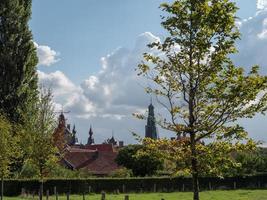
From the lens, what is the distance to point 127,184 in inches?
2419

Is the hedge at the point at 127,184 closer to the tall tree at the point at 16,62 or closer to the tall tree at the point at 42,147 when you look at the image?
the tall tree at the point at 16,62

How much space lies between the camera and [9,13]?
173 feet

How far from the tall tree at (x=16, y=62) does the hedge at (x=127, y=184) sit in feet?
27.9

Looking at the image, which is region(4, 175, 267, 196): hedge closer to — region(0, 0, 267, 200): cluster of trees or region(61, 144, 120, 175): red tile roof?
region(61, 144, 120, 175): red tile roof

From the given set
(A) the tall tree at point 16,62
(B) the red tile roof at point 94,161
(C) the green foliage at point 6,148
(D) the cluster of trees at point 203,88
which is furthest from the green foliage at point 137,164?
(D) the cluster of trees at point 203,88

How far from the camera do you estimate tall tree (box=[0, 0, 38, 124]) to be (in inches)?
1964

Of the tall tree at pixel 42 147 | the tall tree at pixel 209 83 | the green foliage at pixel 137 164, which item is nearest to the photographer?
the tall tree at pixel 209 83

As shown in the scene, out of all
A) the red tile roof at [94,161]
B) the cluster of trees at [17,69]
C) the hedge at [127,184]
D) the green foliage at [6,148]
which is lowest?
the hedge at [127,184]

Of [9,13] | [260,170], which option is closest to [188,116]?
[9,13]

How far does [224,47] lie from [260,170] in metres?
64.7

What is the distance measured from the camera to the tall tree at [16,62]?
164 feet

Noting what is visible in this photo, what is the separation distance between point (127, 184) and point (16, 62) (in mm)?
20007

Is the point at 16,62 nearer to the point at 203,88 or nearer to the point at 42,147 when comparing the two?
the point at 42,147

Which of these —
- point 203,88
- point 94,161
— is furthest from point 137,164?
point 203,88
